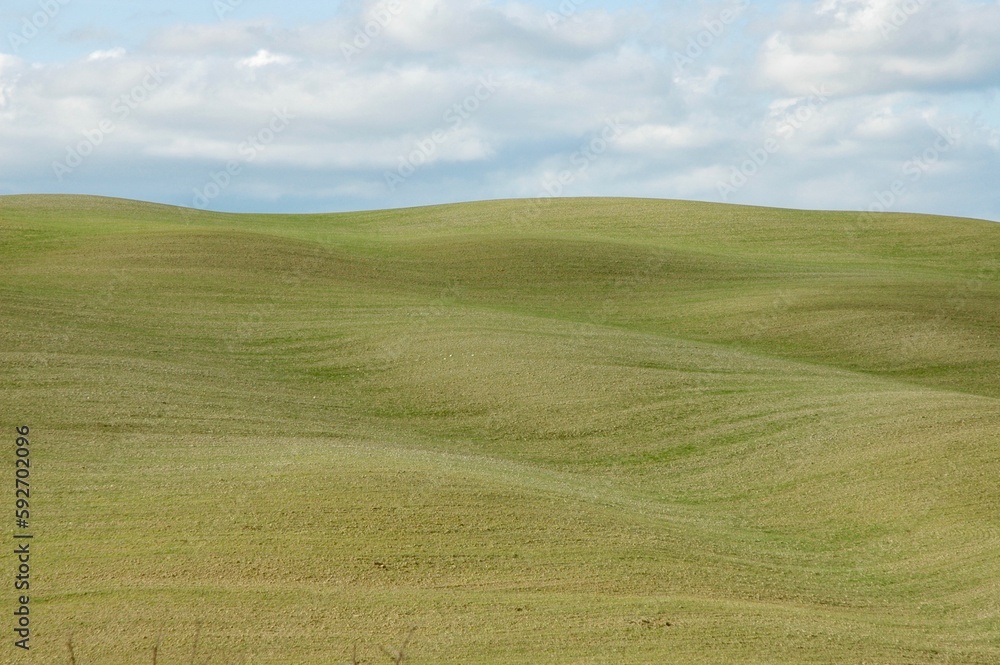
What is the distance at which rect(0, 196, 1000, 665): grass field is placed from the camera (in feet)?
48.1

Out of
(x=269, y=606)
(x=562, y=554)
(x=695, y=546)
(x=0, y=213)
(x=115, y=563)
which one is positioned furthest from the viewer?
(x=0, y=213)

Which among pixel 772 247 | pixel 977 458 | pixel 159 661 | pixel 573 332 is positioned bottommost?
pixel 159 661

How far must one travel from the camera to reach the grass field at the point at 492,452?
14648mm

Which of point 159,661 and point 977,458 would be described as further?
point 977,458

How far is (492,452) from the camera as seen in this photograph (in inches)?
969

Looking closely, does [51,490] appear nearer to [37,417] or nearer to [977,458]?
[37,417]

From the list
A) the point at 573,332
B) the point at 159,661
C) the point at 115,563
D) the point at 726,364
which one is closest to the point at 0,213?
the point at 573,332

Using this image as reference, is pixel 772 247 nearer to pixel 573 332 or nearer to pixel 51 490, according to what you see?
pixel 573 332

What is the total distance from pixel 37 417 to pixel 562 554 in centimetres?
1199

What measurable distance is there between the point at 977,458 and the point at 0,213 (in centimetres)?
4393

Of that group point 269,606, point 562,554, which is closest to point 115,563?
point 269,606

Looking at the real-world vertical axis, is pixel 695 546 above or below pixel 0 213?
below

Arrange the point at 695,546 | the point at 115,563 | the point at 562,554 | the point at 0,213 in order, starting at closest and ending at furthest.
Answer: the point at 115,563, the point at 562,554, the point at 695,546, the point at 0,213

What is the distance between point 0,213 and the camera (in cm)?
4988
